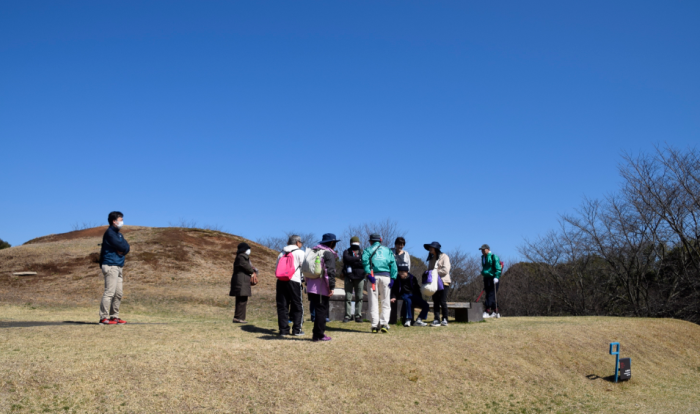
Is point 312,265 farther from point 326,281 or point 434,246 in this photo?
point 434,246

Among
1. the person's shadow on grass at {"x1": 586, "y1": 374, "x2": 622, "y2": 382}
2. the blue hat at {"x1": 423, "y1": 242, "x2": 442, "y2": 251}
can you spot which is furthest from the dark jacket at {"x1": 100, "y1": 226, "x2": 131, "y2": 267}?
the person's shadow on grass at {"x1": 586, "y1": 374, "x2": 622, "y2": 382}

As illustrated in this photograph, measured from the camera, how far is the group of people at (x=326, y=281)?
8906 mm

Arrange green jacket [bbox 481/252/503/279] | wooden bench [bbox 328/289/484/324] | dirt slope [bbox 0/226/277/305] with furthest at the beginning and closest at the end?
dirt slope [bbox 0/226/277/305], green jacket [bbox 481/252/503/279], wooden bench [bbox 328/289/484/324]

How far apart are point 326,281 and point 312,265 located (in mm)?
387

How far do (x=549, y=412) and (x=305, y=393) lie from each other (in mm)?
3804

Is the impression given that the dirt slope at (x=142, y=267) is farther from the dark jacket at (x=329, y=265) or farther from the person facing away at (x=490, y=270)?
the dark jacket at (x=329, y=265)

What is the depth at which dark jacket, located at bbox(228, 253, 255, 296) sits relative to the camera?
11422mm

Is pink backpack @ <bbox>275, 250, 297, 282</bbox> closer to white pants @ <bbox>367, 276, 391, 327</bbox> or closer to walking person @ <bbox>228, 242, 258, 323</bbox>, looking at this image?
white pants @ <bbox>367, 276, 391, 327</bbox>

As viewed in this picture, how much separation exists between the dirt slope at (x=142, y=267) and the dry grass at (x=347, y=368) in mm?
5733

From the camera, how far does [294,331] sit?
31.2 ft

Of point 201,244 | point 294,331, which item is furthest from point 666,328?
point 201,244

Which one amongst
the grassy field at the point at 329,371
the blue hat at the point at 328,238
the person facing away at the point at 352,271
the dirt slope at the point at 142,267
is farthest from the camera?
the dirt slope at the point at 142,267

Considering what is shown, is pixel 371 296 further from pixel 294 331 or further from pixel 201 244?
pixel 201 244

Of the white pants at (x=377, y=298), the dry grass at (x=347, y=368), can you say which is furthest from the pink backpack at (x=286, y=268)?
the white pants at (x=377, y=298)
